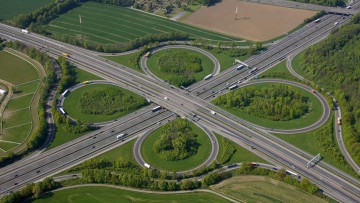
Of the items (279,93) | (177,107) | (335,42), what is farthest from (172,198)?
(335,42)

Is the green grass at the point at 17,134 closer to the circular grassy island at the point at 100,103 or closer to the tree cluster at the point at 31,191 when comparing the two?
the circular grassy island at the point at 100,103

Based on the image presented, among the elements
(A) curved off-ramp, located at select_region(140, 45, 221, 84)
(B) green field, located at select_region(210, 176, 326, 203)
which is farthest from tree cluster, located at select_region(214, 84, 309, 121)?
(B) green field, located at select_region(210, 176, 326, 203)

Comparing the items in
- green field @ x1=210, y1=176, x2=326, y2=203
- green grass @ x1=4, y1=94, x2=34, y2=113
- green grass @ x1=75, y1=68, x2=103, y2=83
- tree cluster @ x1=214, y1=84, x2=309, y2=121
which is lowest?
green field @ x1=210, y1=176, x2=326, y2=203

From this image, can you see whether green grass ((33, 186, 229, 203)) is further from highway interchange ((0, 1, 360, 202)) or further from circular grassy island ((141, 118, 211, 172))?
circular grassy island ((141, 118, 211, 172))

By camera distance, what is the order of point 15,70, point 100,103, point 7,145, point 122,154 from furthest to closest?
1. point 15,70
2. point 100,103
3. point 7,145
4. point 122,154

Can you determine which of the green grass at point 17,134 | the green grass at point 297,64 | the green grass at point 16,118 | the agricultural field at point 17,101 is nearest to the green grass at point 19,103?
the agricultural field at point 17,101

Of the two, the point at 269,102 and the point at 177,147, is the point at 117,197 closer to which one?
the point at 177,147

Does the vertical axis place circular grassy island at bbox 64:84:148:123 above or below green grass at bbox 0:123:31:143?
above

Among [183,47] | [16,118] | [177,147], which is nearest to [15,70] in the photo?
[16,118]
